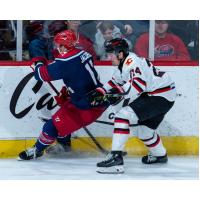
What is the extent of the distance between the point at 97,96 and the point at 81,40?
0.76 meters

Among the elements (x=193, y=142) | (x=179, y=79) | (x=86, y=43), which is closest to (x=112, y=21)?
(x=86, y=43)

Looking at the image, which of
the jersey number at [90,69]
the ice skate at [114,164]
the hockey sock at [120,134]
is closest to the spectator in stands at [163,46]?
the jersey number at [90,69]

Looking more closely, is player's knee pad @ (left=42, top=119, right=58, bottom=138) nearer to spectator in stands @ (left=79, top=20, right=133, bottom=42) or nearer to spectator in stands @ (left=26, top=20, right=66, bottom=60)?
spectator in stands @ (left=26, top=20, right=66, bottom=60)

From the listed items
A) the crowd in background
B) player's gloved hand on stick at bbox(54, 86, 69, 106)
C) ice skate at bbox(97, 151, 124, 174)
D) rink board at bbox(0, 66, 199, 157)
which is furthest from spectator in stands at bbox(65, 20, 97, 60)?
ice skate at bbox(97, 151, 124, 174)

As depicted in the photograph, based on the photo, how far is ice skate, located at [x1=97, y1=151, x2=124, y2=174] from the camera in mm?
6359

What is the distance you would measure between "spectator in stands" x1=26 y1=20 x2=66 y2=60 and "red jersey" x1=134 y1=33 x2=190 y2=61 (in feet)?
2.18

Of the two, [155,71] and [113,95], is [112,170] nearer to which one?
[113,95]

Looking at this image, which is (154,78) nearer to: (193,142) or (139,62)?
(139,62)

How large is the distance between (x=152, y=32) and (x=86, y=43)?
56 cm

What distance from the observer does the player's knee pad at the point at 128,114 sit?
638 centimetres

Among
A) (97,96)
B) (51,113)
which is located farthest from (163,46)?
(51,113)

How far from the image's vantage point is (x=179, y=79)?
7.08 m

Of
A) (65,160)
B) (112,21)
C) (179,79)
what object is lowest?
(65,160)

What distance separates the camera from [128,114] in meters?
6.39
